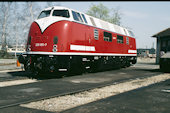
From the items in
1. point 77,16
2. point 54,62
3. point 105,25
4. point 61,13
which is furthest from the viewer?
point 105,25

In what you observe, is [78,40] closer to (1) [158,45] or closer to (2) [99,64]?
(2) [99,64]

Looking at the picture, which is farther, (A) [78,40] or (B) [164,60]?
A: (B) [164,60]

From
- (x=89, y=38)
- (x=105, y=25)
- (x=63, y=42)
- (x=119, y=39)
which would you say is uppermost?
(x=105, y=25)

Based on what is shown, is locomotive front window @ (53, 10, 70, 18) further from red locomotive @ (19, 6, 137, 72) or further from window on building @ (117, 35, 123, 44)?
window on building @ (117, 35, 123, 44)

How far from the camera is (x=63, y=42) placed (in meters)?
11.8

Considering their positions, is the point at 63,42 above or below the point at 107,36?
below

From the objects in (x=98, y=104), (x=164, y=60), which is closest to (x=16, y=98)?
(x=98, y=104)

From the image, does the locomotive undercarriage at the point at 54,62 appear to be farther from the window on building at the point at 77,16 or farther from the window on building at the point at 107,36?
the window on building at the point at 77,16

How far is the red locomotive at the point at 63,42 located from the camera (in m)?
11.7

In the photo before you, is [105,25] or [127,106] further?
[105,25]

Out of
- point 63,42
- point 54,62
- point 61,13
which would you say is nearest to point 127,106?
point 54,62

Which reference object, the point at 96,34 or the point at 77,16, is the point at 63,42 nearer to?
the point at 77,16

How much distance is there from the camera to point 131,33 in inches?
931

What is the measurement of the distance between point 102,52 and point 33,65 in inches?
235
